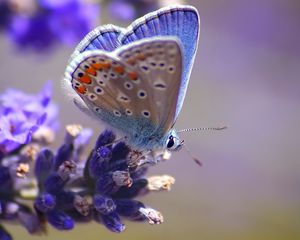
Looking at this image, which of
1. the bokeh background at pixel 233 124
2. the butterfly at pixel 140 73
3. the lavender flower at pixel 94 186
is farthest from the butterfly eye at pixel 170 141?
the bokeh background at pixel 233 124

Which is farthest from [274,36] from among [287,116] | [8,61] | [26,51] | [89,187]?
[89,187]

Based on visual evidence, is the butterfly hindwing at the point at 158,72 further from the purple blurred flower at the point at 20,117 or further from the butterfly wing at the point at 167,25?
the purple blurred flower at the point at 20,117

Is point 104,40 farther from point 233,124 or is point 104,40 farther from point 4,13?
point 233,124

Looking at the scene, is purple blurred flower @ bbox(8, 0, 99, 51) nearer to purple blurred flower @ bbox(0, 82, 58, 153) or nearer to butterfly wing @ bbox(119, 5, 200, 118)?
purple blurred flower @ bbox(0, 82, 58, 153)

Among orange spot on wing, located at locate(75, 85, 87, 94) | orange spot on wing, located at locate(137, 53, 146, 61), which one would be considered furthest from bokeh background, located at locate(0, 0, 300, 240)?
orange spot on wing, located at locate(137, 53, 146, 61)

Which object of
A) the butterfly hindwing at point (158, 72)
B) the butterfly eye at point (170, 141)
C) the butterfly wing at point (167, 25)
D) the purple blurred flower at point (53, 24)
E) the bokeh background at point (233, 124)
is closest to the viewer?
→ the butterfly hindwing at point (158, 72)
